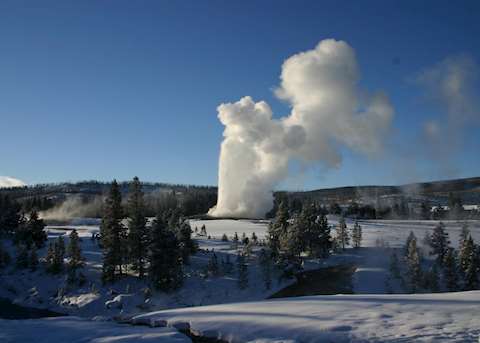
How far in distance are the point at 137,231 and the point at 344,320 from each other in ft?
160

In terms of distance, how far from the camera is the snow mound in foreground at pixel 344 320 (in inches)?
663

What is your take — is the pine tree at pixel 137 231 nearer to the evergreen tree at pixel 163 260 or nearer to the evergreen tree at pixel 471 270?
the evergreen tree at pixel 163 260

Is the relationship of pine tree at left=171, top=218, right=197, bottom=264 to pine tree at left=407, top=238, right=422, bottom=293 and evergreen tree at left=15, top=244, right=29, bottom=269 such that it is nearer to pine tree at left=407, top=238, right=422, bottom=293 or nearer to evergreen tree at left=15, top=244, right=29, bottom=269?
evergreen tree at left=15, top=244, right=29, bottom=269

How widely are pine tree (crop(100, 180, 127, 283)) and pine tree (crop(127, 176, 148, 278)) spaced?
1347mm

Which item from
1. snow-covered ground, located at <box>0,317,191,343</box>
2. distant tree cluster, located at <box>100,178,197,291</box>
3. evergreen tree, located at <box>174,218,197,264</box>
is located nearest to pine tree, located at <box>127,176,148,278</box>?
distant tree cluster, located at <box>100,178,197,291</box>

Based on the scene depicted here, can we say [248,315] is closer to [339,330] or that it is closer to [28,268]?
[339,330]

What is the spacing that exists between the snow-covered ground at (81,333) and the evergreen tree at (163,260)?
34.3 meters

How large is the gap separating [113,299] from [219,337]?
130 ft

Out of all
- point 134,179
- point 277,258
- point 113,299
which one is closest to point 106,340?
point 113,299

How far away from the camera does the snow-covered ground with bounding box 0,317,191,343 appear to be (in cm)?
1927

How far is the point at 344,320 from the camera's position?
19094 millimetres

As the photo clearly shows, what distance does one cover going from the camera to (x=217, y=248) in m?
85.6

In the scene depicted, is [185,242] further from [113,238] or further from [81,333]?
[81,333]

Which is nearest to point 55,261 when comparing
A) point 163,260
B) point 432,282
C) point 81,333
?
point 163,260
